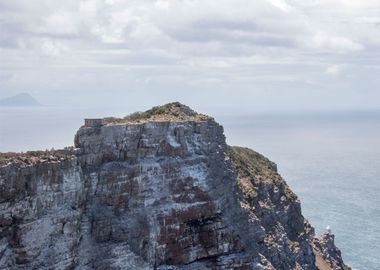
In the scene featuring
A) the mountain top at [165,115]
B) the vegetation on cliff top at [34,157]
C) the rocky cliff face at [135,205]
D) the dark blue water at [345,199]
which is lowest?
the dark blue water at [345,199]

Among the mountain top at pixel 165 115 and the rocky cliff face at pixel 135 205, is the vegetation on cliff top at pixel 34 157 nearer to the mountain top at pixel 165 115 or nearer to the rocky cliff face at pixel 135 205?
the rocky cliff face at pixel 135 205

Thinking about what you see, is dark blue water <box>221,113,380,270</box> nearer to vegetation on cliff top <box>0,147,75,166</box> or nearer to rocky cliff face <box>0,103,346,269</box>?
rocky cliff face <box>0,103,346,269</box>

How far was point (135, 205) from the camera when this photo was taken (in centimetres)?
4650

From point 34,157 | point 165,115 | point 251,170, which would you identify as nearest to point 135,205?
point 34,157

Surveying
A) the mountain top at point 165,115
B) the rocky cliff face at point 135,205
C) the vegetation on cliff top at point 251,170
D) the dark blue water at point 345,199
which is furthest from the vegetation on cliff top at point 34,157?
the dark blue water at point 345,199

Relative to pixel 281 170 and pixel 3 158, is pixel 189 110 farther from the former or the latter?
pixel 281 170

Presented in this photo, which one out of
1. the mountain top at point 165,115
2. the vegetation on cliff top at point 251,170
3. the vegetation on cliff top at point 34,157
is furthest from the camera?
the vegetation on cliff top at point 251,170

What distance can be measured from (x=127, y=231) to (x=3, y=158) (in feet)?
34.7

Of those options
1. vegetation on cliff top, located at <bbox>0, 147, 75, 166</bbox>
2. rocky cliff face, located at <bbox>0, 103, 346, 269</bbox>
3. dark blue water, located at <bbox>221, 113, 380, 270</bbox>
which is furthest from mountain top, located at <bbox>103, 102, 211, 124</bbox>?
dark blue water, located at <bbox>221, 113, 380, 270</bbox>

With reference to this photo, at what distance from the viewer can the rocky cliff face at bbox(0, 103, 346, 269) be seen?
4088cm

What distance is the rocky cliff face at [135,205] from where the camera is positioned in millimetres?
40875

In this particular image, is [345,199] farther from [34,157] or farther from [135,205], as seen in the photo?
[34,157]

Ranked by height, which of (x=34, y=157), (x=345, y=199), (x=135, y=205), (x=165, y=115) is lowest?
(x=345, y=199)

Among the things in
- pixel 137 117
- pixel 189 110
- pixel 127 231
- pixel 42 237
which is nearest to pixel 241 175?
pixel 189 110
